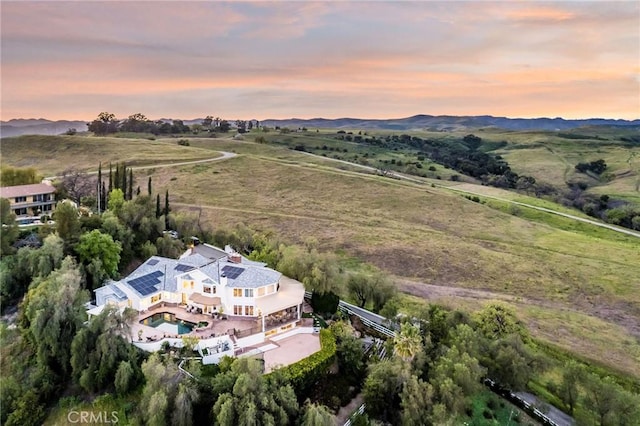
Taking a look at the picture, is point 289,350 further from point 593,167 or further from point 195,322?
point 593,167

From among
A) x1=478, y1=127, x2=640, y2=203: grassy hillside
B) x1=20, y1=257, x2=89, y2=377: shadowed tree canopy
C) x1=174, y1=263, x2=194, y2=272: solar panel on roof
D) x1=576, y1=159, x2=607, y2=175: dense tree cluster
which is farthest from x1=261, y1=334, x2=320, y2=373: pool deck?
x1=576, y1=159, x2=607, y2=175: dense tree cluster


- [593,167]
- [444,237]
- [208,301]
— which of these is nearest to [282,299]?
[208,301]

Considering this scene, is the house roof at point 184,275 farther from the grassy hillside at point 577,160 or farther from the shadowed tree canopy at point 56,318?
the grassy hillside at point 577,160

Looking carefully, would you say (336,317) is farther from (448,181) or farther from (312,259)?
(448,181)

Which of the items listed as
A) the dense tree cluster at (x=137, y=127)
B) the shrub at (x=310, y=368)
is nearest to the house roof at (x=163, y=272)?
the shrub at (x=310, y=368)

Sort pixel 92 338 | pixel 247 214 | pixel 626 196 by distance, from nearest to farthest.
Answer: pixel 92 338, pixel 247 214, pixel 626 196

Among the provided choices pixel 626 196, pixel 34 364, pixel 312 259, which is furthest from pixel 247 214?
pixel 626 196
